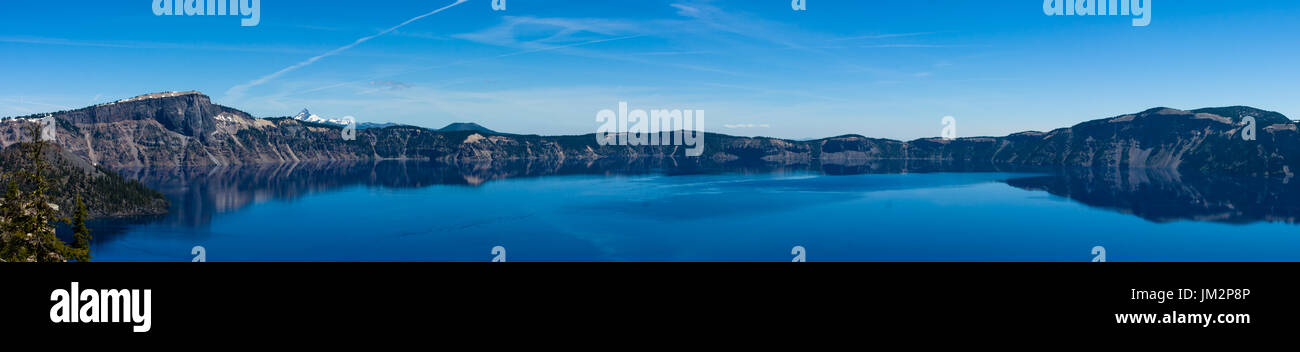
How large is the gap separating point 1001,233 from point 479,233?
11270cm

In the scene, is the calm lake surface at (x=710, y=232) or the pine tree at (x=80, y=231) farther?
the calm lake surface at (x=710, y=232)

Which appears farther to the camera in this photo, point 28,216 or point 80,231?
point 80,231

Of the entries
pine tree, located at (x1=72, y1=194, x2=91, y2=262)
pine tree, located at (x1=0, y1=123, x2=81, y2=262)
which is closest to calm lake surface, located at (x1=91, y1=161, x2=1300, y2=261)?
pine tree, located at (x1=72, y1=194, x2=91, y2=262)

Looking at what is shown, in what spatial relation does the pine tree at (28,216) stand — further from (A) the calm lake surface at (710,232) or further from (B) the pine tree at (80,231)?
(A) the calm lake surface at (710,232)

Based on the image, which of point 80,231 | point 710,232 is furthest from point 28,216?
point 710,232

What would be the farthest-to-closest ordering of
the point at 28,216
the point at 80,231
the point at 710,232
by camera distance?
the point at 710,232 < the point at 80,231 < the point at 28,216

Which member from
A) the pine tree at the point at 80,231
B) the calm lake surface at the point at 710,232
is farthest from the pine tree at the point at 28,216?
the calm lake surface at the point at 710,232

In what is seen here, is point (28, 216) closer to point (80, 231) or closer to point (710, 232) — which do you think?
point (80, 231)
